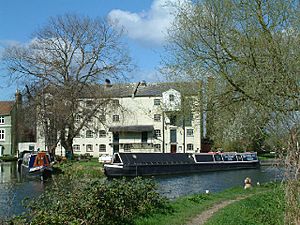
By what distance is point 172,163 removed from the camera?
4231 cm

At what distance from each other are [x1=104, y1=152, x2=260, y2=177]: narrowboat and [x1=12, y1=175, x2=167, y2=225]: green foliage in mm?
25546

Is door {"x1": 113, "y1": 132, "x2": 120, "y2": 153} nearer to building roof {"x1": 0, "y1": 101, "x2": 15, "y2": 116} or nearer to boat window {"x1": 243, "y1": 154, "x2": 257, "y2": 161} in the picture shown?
building roof {"x1": 0, "y1": 101, "x2": 15, "y2": 116}

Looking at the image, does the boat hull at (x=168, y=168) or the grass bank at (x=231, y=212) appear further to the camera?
the boat hull at (x=168, y=168)

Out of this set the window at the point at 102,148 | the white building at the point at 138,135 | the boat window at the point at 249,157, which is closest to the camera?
the boat window at the point at 249,157

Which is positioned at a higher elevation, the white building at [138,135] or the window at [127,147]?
the white building at [138,135]

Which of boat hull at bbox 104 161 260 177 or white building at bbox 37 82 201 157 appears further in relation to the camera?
white building at bbox 37 82 201 157

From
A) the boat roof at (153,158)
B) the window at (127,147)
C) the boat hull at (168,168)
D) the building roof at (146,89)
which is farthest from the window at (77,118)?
the window at (127,147)

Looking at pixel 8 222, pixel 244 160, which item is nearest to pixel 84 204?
pixel 8 222

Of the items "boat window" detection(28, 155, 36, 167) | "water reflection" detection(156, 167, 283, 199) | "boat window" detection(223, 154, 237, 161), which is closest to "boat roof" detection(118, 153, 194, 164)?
"water reflection" detection(156, 167, 283, 199)

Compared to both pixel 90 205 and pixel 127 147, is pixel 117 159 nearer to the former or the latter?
pixel 127 147

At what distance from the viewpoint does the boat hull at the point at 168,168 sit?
125ft

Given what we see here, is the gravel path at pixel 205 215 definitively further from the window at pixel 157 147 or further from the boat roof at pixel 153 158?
the window at pixel 157 147

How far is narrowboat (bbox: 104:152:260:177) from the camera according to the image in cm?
3828

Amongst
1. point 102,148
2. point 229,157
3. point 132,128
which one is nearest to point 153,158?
point 229,157
